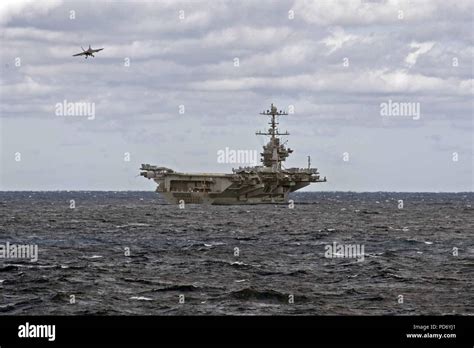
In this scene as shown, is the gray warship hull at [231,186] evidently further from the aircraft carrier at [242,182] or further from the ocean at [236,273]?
the ocean at [236,273]

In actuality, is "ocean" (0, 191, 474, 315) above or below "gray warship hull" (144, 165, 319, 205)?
below

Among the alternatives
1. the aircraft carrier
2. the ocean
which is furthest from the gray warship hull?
the ocean

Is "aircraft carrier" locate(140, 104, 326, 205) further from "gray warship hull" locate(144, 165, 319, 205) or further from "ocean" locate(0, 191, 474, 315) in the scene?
"ocean" locate(0, 191, 474, 315)

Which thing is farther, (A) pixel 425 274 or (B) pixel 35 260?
(B) pixel 35 260

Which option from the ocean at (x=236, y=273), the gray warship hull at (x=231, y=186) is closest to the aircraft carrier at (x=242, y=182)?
the gray warship hull at (x=231, y=186)

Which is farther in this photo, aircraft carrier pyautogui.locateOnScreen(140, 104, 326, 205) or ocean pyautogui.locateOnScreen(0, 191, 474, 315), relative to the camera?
aircraft carrier pyautogui.locateOnScreen(140, 104, 326, 205)

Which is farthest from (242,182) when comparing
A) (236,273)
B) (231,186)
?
(236,273)

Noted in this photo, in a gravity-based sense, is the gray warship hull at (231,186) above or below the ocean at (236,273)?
above
